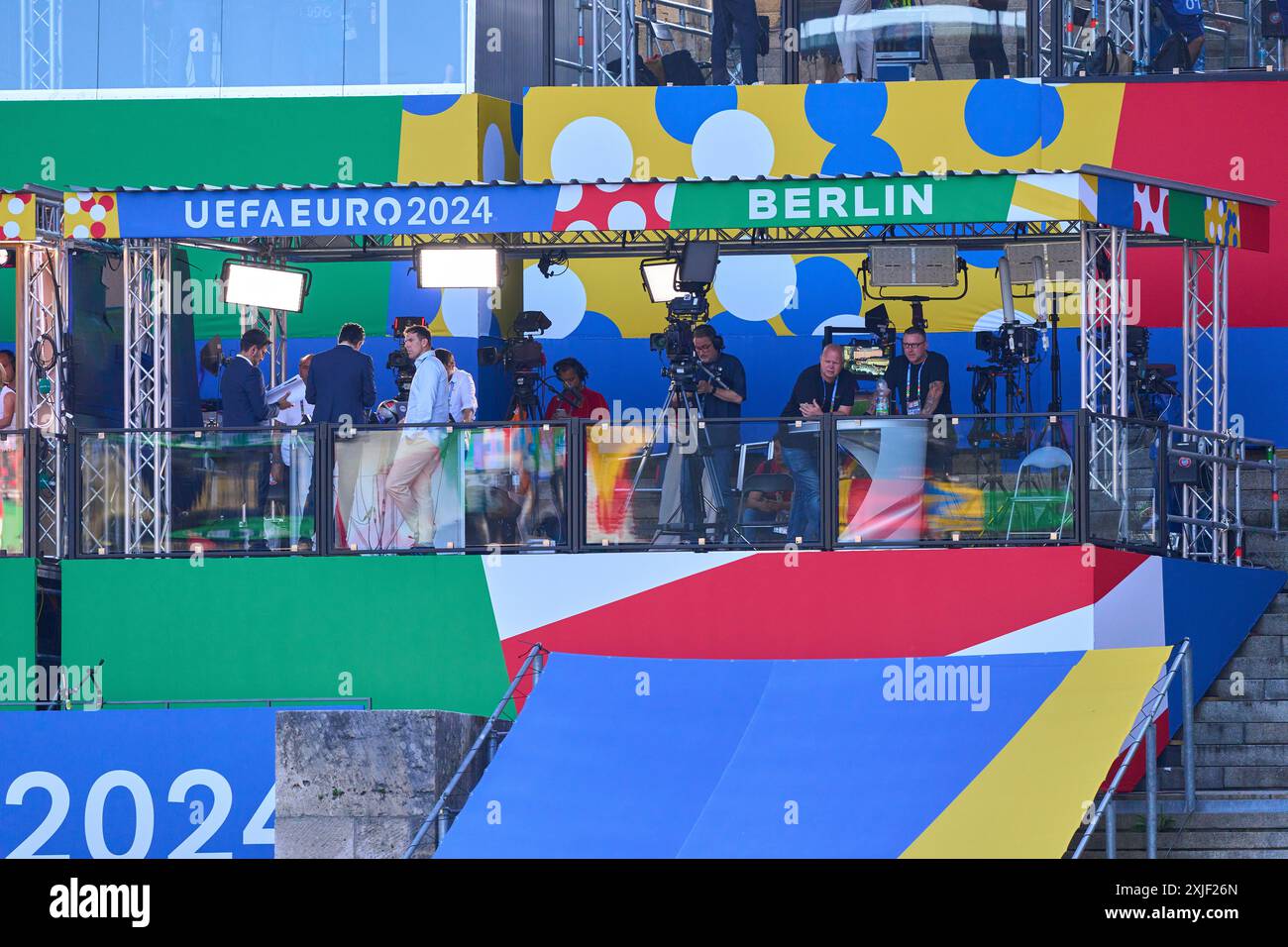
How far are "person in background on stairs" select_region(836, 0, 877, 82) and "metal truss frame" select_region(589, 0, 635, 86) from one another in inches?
67.9

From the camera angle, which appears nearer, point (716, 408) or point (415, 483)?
point (415, 483)

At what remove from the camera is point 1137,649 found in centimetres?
1437

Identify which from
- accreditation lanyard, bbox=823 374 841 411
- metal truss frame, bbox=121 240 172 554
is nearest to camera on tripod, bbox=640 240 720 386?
accreditation lanyard, bbox=823 374 841 411

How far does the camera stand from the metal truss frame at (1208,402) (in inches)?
685

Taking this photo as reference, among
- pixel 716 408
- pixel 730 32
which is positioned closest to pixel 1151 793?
pixel 716 408

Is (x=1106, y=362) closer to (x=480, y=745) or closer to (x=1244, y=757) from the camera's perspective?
(x=1244, y=757)

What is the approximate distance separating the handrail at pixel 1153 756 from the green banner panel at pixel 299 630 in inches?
164

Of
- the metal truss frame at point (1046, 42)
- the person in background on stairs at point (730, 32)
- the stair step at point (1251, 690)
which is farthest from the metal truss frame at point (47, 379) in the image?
the metal truss frame at point (1046, 42)

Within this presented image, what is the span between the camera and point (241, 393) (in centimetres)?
1767

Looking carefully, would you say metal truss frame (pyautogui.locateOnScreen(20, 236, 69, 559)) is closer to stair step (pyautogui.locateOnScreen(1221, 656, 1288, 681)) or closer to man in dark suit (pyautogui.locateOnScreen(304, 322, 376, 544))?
man in dark suit (pyautogui.locateOnScreen(304, 322, 376, 544))

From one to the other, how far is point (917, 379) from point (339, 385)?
3.81 metres

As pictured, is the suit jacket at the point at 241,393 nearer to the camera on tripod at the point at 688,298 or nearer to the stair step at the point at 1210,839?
the camera on tripod at the point at 688,298
